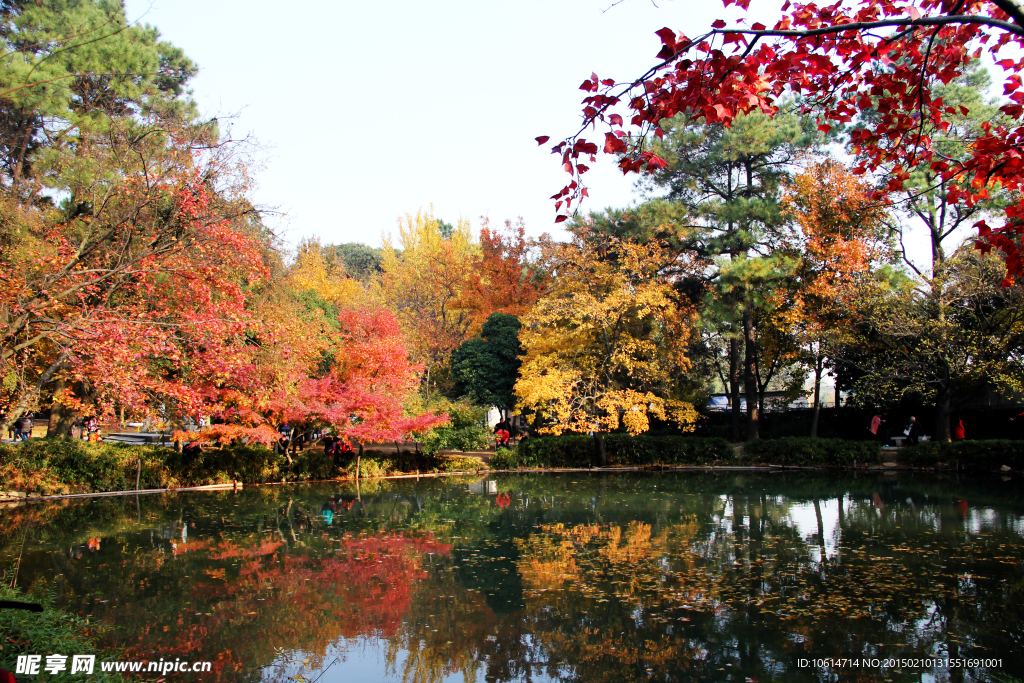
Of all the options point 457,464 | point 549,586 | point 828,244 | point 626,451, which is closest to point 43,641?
point 549,586

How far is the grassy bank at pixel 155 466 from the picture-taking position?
15.1 m

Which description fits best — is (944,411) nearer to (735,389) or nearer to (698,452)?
(735,389)

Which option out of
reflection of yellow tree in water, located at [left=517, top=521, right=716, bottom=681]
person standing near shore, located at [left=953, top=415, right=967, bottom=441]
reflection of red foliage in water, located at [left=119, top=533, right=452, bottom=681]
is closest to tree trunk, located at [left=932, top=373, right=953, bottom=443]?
person standing near shore, located at [left=953, top=415, right=967, bottom=441]

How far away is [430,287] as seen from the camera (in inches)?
1339

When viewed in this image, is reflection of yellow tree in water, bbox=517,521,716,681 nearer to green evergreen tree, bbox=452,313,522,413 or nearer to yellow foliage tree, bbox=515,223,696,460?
yellow foliage tree, bbox=515,223,696,460

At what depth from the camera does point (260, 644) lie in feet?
19.7

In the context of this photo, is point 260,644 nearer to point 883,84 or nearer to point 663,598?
point 663,598

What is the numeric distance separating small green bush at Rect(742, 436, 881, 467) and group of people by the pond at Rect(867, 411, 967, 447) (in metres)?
2.33

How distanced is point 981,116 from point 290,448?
845 inches

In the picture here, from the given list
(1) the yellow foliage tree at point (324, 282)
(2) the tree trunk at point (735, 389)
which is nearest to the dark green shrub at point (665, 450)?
(2) the tree trunk at point (735, 389)

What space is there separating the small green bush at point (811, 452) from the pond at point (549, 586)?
21.1 feet

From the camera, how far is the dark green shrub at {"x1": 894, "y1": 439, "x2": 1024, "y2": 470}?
61.1 feet

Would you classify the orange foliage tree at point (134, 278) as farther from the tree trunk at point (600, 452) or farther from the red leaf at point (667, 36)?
the tree trunk at point (600, 452)

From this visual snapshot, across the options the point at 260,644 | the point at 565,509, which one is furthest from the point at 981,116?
the point at 260,644
